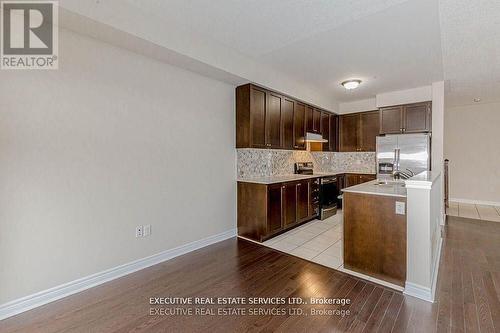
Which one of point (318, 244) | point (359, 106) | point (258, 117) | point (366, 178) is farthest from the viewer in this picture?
point (359, 106)

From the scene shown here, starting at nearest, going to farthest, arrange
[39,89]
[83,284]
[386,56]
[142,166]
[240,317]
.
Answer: [240,317] < [39,89] < [83,284] < [142,166] < [386,56]

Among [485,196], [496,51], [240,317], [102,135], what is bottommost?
[240,317]

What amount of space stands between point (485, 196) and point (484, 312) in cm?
617

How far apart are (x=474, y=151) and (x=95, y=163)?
28.5 feet

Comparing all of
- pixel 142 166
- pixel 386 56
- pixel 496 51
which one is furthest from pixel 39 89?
pixel 496 51

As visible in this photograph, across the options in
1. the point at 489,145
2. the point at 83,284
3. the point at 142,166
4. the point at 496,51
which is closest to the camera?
the point at 83,284

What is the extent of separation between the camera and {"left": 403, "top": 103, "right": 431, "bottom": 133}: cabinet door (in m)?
4.99

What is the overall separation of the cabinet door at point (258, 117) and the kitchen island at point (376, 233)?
1.71 metres

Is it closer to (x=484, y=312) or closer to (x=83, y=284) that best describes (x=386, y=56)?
(x=484, y=312)

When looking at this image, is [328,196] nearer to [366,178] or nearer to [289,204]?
[366,178]

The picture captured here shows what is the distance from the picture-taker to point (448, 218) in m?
5.10

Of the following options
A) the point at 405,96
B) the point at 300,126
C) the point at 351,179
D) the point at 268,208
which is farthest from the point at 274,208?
the point at 405,96

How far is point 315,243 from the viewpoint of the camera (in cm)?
366

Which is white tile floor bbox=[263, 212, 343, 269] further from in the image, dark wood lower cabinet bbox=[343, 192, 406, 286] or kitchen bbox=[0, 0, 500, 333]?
dark wood lower cabinet bbox=[343, 192, 406, 286]
